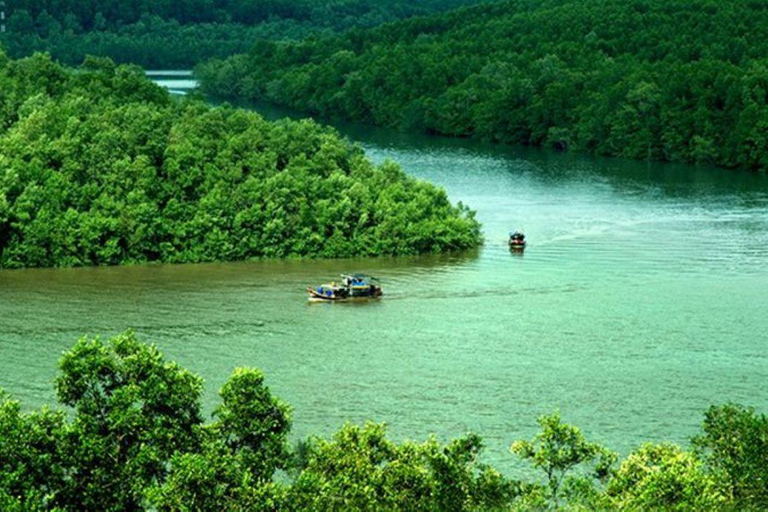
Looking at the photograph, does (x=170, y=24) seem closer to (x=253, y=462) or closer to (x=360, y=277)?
(x=360, y=277)

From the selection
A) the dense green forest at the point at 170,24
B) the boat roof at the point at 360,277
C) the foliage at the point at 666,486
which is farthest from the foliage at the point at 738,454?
the dense green forest at the point at 170,24

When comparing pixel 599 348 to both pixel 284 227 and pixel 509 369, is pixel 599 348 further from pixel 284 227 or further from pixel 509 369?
pixel 284 227

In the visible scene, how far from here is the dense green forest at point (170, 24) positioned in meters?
107

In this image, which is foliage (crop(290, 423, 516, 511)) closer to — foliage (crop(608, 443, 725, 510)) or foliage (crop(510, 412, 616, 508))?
foliage (crop(510, 412, 616, 508))

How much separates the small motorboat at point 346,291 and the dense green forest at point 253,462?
15502 mm

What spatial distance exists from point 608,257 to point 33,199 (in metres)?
15.6

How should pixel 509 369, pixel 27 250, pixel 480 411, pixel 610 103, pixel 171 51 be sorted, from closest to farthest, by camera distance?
pixel 480 411 → pixel 509 369 → pixel 27 250 → pixel 610 103 → pixel 171 51

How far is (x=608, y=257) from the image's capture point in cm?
4653

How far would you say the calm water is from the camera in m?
31.6

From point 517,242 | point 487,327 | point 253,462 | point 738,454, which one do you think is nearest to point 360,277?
point 487,327

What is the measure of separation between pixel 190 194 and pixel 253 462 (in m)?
24.9

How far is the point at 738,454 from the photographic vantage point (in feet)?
81.8

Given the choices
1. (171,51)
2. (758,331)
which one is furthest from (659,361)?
(171,51)

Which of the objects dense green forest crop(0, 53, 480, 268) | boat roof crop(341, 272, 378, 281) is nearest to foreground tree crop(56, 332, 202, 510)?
boat roof crop(341, 272, 378, 281)
